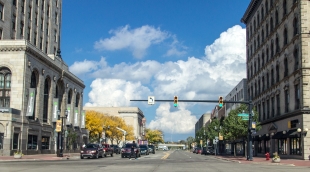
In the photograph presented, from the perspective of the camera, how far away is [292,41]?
153ft

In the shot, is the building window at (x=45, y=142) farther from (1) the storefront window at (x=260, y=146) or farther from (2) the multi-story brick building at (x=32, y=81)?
(1) the storefront window at (x=260, y=146)

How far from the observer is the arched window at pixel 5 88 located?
179 feet

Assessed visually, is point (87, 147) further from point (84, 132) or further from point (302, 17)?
point (84, 132)

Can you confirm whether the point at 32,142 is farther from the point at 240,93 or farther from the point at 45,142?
the point at 240,93

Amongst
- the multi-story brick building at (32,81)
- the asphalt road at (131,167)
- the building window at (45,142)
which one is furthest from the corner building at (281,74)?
the building window at (45,142)

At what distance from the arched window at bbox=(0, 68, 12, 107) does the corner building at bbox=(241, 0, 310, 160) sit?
36.0 metres

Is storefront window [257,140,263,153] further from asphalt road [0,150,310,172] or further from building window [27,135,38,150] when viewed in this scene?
building window [27,135,38,150]

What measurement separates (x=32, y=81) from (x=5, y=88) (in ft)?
14.9

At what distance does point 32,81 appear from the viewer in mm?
58094

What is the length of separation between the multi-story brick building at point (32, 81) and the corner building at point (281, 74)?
1153 inches

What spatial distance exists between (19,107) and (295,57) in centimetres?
3556

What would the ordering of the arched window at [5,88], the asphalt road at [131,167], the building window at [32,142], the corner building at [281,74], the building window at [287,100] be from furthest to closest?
the building window at [32,142], the arched window at [5,88], the building window at [287,100], the corner building at [281,74], the asphalt road at [131,167]

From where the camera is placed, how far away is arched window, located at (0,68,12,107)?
5444 centimetres

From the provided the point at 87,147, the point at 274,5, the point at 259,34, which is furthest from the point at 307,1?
the point at 87,147
